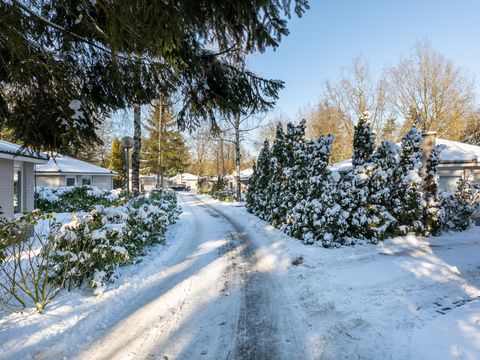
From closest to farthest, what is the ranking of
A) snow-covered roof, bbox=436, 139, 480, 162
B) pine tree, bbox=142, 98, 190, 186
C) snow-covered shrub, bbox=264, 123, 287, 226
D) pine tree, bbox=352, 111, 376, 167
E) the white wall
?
pine tree, bbox=352, 111, 376, 167, the white wall, snow-covered shrub, bbox=264, 123, 287, 226, snow-covered roof, bbox=436, 139, 480, 162, pine tree, bbox=142, 98, 190, 186

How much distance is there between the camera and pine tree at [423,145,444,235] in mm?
9938

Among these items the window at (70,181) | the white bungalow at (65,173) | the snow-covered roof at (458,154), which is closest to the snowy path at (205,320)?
the snow-covered roof at (458,154)

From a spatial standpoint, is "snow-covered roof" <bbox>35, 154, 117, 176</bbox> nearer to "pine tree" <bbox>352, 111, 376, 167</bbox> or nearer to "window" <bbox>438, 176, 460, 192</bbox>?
"pine tree" <bbox>352, 111, 376, 167</bbox>

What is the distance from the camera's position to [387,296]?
5.05 meters

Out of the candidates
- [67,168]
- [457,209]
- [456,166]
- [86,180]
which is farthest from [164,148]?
[457,209]

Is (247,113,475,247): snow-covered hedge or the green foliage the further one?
the green foliage

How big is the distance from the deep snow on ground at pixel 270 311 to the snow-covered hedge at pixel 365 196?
1315 millimetres

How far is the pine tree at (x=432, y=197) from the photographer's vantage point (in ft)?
32.6

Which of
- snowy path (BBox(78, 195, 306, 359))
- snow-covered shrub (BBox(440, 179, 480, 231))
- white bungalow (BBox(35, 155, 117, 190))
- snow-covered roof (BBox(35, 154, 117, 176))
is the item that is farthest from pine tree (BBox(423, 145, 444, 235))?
white bungalow (BBox(35, 155, 117, 190))

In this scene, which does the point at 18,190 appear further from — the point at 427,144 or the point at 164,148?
the point at 164,148

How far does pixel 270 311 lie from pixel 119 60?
165 inches

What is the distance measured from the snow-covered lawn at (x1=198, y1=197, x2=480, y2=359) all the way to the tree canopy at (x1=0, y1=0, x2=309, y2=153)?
10.5 feet

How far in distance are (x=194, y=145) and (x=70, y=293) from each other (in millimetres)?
37552

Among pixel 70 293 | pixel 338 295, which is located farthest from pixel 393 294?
pixel 70 293
